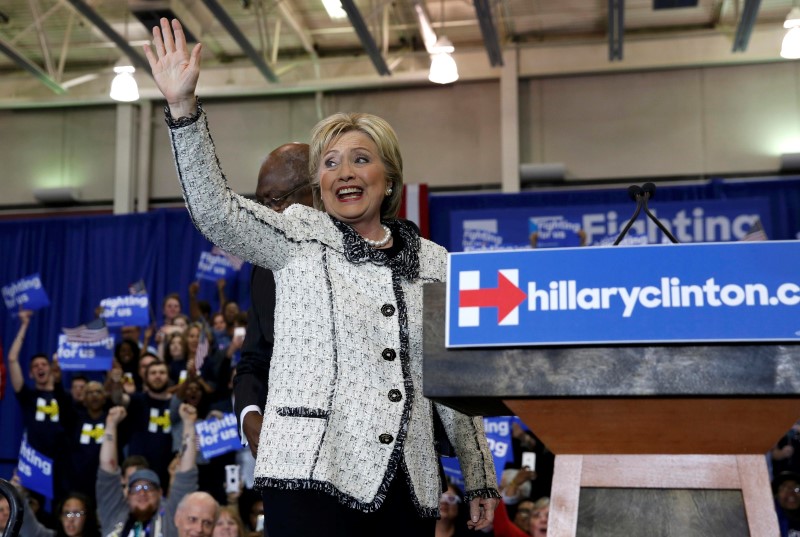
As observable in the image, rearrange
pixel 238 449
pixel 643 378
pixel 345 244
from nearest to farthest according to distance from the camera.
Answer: pixel 643 378, pixel 345 244, pixel 238 449

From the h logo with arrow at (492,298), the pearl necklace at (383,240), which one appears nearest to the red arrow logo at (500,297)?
the h logo with arrow at (492,298)

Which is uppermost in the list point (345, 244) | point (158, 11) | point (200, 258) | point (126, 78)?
point (158, 11)

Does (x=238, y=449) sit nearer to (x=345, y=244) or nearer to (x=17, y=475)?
(x=17, y=475)

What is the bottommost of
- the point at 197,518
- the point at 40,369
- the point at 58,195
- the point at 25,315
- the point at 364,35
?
the point at 197,518

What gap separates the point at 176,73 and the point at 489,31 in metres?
Result: 7.46

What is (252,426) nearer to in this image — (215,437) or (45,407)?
(215,437)

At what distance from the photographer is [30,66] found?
9.95 m

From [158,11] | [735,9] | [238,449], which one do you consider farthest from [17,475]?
[735,9]

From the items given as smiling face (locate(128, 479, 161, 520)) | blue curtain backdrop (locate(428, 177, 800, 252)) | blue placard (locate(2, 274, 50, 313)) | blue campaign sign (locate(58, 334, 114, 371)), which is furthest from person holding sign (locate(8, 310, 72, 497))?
blue curtain backdrop (locate(428, 177, 800, 252))

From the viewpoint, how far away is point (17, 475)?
820 centimetres

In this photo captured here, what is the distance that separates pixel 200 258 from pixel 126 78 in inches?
71.4

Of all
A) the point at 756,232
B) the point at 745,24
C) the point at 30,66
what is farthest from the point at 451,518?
the point at 30,66

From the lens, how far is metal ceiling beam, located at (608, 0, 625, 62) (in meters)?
8.17

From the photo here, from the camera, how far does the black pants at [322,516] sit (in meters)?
1.53
